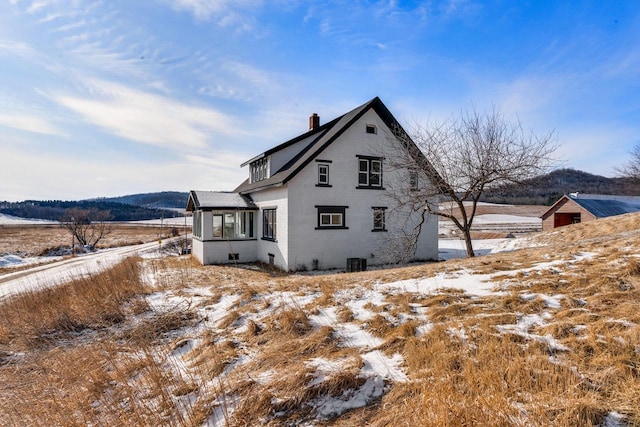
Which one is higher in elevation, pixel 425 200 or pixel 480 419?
pixel 425 200

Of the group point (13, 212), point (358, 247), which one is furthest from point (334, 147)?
point (13, 212)

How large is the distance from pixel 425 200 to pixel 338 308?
988 cm

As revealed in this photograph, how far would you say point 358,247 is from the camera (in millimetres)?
17828

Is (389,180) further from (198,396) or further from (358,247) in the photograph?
(198,396)

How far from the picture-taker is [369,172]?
1847cm

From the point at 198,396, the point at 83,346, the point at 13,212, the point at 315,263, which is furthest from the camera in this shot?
the point at 13,212

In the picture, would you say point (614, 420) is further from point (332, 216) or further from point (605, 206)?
point (605, 206)

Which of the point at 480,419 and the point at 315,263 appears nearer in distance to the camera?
the point at 480,419

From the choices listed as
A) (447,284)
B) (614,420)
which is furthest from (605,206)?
(614,420)

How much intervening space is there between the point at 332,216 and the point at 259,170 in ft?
22.9

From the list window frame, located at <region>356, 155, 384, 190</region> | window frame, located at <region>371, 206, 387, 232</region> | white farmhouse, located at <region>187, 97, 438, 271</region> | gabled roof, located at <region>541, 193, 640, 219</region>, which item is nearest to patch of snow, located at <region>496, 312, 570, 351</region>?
white farmhouse, located at <region>187, 97, 438, 271</region>

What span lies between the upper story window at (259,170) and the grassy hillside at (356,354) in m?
13.4

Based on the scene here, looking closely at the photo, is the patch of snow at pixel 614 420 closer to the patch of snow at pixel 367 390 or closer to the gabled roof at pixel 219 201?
the patch of snow at pixel 367 390

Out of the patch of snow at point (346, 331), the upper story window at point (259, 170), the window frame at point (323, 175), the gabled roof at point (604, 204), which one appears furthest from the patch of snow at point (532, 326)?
the gabled roof at point (604, 204)
